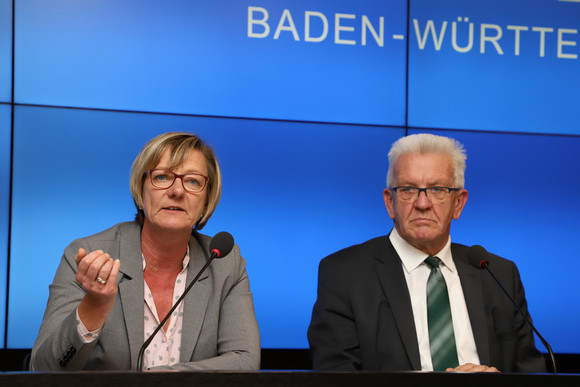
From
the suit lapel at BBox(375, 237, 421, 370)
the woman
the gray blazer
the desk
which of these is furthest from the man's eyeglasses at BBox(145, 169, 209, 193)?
the desk

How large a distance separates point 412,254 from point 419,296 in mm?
153

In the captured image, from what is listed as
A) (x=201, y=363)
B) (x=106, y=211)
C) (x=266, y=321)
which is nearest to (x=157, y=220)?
(x=201, y=363)

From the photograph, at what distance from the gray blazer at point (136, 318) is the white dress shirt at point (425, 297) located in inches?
21.6

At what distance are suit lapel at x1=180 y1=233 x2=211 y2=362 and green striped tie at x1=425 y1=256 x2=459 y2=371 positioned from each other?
0.75 meters

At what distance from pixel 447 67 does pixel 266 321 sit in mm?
1620

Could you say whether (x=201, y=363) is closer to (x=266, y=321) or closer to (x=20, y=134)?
(x=266, y=321)

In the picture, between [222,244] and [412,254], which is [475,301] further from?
[222,244]

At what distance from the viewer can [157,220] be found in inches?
79.0

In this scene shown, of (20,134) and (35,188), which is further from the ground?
(20,134)

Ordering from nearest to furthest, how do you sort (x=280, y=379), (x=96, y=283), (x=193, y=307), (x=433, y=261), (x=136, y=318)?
(x=280, y=379), (x=96, y=283), (x=136, y=318), (x=193, y=307), (x=433, y=261)

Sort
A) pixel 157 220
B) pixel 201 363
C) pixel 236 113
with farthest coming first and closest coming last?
pixel 236 113, pixel 157 220, pixel 201 363

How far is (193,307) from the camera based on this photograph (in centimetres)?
202

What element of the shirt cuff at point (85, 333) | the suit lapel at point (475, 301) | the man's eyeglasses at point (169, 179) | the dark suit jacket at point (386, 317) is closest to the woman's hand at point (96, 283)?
the shirt cuff at point (85, 333)

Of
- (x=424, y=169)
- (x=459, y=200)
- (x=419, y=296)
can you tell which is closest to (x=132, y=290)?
(x=419, y=296)
